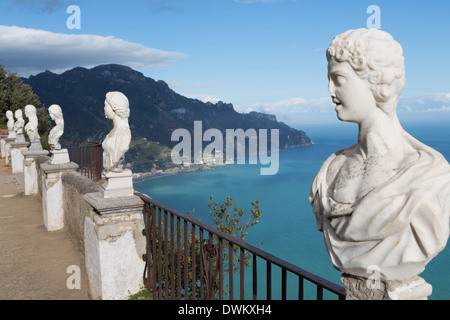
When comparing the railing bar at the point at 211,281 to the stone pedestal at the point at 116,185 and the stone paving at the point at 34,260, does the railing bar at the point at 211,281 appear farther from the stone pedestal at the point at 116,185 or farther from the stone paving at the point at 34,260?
the stone paving at the point at 34,260

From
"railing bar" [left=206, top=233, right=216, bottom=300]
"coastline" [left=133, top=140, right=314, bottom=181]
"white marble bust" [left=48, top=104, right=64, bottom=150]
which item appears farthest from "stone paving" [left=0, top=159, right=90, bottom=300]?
"coastline" [left=133, top=140, right=314, bottom=181]

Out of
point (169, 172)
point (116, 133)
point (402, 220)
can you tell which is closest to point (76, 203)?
point (116, 133)

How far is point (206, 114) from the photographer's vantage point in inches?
4818

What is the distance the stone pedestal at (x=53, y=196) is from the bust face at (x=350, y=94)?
652cm

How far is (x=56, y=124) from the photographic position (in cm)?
713

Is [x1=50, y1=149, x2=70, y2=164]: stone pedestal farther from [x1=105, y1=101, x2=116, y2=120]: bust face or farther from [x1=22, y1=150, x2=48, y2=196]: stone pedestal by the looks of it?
[x1=105, y1=101, x2=116, y2=120]: bust face

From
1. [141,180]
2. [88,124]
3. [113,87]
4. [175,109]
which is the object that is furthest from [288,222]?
[113,87]

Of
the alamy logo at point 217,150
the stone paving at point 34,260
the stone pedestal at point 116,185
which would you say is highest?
the stone pedestal at point 116,185

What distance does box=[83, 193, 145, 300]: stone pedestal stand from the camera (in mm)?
4102

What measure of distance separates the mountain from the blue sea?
13.5m

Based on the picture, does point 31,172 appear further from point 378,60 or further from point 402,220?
point 402,220

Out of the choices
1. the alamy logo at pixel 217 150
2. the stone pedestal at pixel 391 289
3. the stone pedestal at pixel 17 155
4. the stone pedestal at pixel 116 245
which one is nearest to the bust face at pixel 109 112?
the stone pedestal at pixel 116 245

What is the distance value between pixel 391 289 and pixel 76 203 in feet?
17.8

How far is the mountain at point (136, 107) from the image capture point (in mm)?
85750
